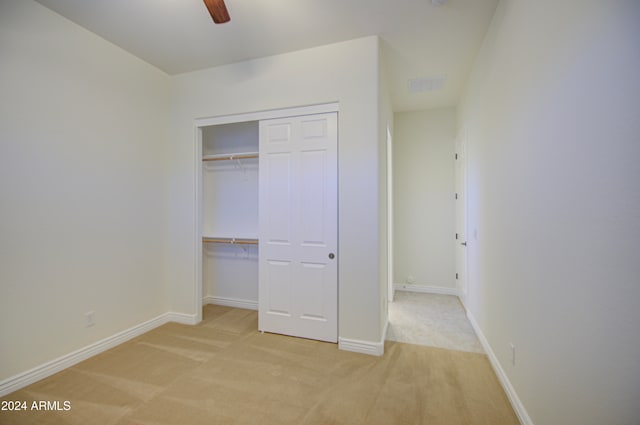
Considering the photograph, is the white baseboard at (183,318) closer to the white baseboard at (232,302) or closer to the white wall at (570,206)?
the white baseboard at (232,302)

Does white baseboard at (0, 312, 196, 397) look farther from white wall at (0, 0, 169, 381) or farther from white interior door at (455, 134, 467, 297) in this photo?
white interior door at (455, 134, 467, 297)

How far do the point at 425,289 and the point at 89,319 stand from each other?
439 cm

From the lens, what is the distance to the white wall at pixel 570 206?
896 mm

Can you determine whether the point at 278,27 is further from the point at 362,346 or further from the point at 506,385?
the point at 506,385

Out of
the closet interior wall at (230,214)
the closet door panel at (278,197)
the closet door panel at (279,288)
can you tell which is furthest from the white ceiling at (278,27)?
the closet door panel at (279,288)

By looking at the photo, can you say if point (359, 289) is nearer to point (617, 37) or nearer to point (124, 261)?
point (617, 37)

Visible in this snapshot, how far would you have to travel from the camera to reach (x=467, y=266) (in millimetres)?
3453

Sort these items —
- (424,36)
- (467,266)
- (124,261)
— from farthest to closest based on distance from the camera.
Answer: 1. (467,266)
2. (124,261)
3. (424,36)

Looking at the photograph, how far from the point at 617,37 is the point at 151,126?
3736 mm

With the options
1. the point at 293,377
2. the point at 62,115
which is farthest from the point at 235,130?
the point at 293,377

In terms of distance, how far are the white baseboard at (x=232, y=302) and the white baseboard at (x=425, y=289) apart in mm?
2390

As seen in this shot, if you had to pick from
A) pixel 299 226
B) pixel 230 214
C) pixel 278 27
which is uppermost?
pixel 278 27

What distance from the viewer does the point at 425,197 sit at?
450 centimetres

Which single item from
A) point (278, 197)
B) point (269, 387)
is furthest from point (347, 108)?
point (269, 387)
